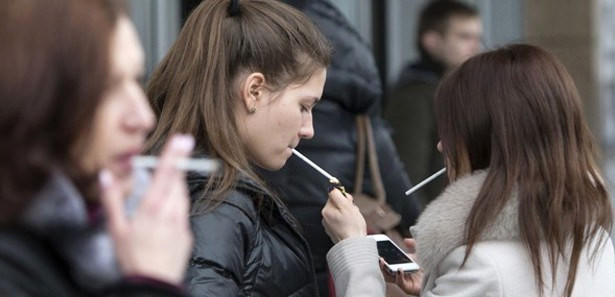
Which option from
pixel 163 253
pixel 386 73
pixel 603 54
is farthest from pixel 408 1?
pixel 163 253

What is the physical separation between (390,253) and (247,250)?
0.63 m

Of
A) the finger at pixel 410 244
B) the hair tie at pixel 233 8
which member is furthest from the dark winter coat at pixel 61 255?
the finger at pixel 410 244

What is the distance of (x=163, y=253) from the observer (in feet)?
5.18

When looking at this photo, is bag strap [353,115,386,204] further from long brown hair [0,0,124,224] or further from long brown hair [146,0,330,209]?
long brown hair [0,0,124,224]

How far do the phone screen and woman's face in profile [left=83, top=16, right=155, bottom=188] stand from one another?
4.88ft

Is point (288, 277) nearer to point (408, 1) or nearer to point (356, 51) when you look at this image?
point (356, 51)

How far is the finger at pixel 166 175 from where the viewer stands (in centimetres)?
157

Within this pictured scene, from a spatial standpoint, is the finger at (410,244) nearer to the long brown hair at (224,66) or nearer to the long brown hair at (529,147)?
the long brown hair at (529,147)

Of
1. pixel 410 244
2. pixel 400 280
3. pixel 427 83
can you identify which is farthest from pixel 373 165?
pixel 427 83

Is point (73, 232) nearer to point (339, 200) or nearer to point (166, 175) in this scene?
point (166, 175)

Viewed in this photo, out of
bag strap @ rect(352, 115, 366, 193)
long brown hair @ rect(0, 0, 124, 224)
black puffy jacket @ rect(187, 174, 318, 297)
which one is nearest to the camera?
long brown hair @ rect(0, 0, 124, 224)

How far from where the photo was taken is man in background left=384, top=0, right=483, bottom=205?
6027 mm

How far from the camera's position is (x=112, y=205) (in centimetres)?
154

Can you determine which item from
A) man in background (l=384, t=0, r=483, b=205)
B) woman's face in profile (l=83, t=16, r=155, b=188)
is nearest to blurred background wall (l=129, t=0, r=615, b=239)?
man in background (l=384, t=0, r=483, b=205)
